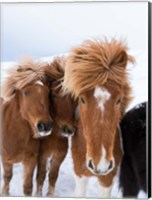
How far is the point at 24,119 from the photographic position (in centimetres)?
262

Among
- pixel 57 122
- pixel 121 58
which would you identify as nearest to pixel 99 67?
pixel 121 58

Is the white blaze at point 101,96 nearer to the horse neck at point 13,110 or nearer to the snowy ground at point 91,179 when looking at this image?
the snowy ground at point 91,179

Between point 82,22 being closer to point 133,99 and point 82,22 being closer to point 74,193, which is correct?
point 133,99

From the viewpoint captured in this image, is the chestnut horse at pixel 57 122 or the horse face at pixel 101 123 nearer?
the horse face at pixel 101 123

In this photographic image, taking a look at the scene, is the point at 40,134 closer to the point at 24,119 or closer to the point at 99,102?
the point at 24,119

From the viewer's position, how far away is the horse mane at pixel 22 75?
260cm

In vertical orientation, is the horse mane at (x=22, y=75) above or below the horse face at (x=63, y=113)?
above

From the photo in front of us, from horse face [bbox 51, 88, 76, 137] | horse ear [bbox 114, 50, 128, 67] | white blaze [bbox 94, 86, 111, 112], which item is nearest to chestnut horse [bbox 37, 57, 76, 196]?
horse face [bbox 51, 88, 76, 137]

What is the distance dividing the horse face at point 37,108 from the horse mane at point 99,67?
14 centimetres

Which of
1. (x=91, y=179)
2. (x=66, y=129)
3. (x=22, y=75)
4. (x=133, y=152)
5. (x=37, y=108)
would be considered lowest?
(x=91, y=179)

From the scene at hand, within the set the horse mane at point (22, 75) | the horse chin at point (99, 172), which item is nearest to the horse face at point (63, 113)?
the horse mane at point (22, 75)

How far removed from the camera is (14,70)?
2629 mm

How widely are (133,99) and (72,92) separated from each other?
0.95 feet

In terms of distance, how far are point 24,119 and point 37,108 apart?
Answer: 96 millimetres
